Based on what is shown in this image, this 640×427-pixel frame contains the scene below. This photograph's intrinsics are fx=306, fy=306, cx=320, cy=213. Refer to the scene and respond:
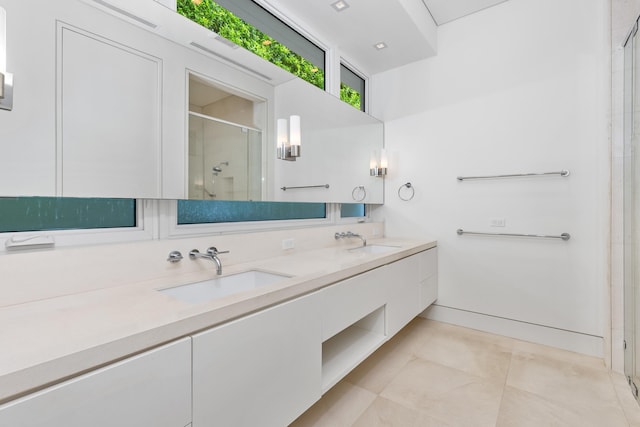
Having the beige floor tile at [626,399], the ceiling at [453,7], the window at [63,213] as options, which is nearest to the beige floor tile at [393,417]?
the beige floor tile at [626,399]

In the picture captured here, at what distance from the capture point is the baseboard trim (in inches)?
84.9

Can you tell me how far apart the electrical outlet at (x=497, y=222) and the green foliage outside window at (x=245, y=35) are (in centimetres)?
179

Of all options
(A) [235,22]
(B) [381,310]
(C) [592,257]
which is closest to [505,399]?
(B) [381,310]

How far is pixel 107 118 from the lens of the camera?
1.23 metres

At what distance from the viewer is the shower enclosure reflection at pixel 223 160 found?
1527 mm

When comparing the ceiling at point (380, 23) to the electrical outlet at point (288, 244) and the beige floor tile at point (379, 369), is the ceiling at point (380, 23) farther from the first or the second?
the beige floor tile at point (379, 369)

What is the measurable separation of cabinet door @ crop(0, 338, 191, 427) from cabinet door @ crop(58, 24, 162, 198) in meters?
0.77

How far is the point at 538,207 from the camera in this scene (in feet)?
7.49

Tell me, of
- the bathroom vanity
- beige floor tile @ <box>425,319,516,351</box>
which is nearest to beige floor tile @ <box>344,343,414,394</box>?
the bathroom vanity

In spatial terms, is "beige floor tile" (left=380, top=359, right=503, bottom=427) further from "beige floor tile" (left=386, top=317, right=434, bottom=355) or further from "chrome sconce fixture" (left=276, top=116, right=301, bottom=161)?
"chrome sconce fixture" (left=276, top=116, right=301, bottom=161)

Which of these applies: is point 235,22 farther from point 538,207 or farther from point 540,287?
point 540,287

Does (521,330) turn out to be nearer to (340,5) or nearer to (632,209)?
(632,209)

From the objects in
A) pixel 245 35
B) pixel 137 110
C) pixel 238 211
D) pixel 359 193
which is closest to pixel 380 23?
pixel 245 35

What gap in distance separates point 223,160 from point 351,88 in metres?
1.79
